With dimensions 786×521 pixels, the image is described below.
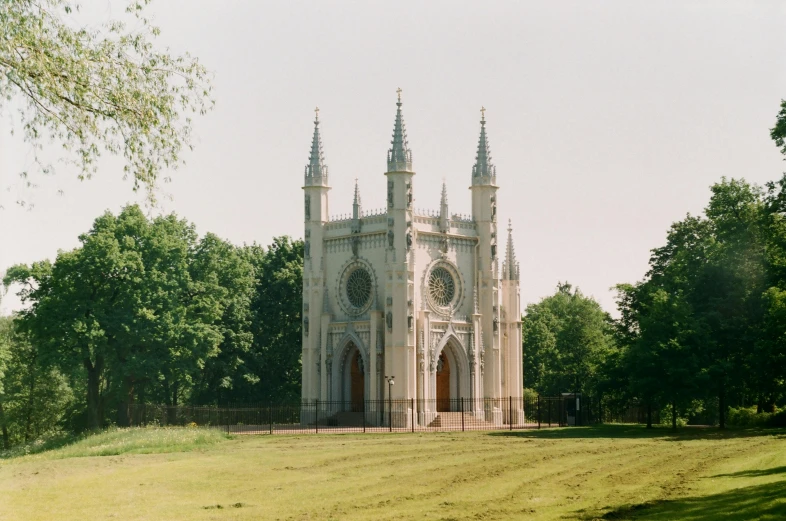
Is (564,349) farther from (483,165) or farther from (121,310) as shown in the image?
(121,310)

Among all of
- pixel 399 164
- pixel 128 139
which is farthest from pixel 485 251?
pixel 128 139

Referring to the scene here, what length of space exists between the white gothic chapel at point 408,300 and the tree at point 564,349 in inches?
604

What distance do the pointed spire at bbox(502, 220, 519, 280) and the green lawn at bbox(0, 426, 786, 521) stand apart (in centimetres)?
2761

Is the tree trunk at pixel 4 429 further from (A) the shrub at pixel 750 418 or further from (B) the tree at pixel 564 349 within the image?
(A) the shrub at pixel 750 418

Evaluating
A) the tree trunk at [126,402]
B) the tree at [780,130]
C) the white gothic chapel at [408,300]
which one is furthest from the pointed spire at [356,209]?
the tree at [780,130]

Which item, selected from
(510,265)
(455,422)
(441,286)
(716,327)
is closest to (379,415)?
(455,422)

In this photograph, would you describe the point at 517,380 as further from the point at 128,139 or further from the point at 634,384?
the point at 128,139

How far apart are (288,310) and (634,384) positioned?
30.5 metres

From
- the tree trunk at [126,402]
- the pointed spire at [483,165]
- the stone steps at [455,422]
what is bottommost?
the stone steps at [455,422]

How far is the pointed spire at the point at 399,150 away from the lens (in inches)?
2562

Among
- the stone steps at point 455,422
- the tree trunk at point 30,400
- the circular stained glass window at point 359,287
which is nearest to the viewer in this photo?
the stone steps at point 455,422

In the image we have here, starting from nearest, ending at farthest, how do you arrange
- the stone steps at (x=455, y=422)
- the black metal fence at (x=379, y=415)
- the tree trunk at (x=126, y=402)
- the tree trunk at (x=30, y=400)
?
the black metal fence at (x=379, y=415) → the stone steps at (x=455, y=422) → the tree trunk at (x=126, y=402) → the tree trunk at (x=30, y=400)

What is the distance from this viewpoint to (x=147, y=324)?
6244 centimetres

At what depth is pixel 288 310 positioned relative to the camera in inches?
3014
